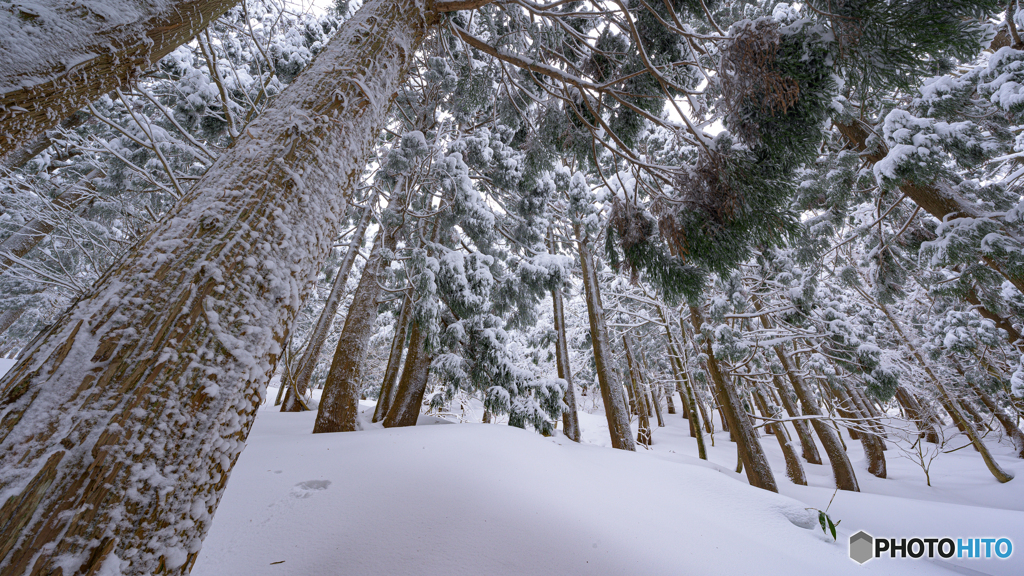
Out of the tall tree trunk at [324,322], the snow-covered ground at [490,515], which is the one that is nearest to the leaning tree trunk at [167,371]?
the snow-covered ground at [490,515]

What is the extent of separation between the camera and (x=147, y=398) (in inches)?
30.7

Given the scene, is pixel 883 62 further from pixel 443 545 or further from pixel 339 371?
pixel 339 371

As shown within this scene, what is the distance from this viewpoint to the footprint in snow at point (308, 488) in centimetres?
223

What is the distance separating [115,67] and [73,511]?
154cm

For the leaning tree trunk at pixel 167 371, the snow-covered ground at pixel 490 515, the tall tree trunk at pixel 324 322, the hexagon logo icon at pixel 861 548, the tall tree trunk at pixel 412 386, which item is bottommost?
the hexagon logo icon at pixel 861 548

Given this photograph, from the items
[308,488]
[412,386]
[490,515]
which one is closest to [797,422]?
[412,386]

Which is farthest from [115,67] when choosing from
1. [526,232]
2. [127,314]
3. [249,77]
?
[249,77]

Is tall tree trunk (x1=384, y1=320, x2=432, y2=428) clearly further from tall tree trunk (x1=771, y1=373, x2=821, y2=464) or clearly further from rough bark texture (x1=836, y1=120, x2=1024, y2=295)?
tall tree trunk (x1=771, y1=373, x2=821, y2=464)

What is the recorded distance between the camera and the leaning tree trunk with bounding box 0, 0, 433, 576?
0.65m

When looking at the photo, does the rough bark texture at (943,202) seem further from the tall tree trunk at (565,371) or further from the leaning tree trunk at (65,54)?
the leaning tree trunk at (65,54)

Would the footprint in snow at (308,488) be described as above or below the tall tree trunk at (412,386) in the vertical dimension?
below

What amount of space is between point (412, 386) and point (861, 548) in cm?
509

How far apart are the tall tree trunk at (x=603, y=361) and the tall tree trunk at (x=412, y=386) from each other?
3262 mm

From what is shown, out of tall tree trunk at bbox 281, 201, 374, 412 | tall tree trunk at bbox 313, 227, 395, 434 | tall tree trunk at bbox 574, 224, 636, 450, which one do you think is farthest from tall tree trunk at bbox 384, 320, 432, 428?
tall tree trunk at bbox 574, 224, 636, 450
